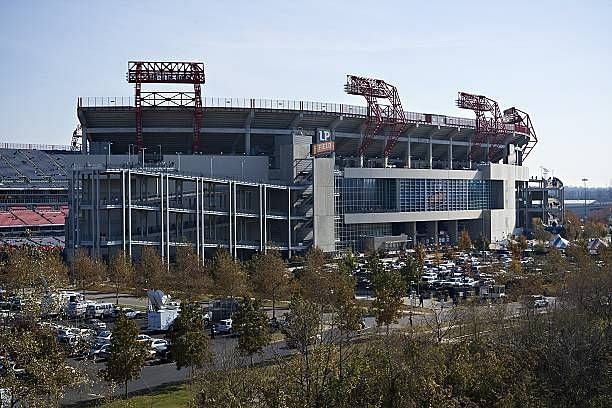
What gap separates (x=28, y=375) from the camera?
11391mm

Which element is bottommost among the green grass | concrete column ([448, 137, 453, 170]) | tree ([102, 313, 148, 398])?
the green grass

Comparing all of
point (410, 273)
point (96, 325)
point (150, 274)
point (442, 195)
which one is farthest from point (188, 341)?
point (442, 195)

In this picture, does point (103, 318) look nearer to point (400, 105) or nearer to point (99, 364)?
point (99, 364)

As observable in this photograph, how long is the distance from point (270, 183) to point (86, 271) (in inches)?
645

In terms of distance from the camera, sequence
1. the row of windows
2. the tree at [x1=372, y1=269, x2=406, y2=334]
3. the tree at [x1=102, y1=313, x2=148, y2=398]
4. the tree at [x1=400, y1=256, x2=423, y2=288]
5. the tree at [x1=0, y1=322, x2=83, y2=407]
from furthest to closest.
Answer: the row of windows < the tree at [x1=400, y1=256, x2=423, y2=288] < the tree at [x1=372, y1=269, x2=406, y2=334] < the tree at [x1=102, y1=313, x2=148, y2=398] < the tree at [x1=0, y1=322, x2=83, y2=407]

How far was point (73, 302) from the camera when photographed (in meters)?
27.5

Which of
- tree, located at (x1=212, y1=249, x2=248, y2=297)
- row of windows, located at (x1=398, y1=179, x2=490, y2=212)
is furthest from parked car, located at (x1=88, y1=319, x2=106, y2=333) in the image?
row of windows, located at (x1=398, y1=179, x2=490, y2=212)

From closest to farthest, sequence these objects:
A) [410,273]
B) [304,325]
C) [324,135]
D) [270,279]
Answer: [304,325], [270,279], [410,273], [324,135]

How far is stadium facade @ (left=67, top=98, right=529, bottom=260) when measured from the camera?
39.3 m

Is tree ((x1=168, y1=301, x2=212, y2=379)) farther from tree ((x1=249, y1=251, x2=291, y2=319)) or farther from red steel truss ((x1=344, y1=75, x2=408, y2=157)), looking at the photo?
red steel truss ((x1=344, y1=75, x2=408, y2=157))

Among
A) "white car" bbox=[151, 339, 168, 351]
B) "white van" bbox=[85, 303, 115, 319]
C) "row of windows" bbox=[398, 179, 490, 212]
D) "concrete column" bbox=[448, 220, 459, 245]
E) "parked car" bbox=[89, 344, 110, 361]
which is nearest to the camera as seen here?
"parked car" bbox=[89, 344, 110, 361]

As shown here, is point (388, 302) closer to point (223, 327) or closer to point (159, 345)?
point (223, 327)

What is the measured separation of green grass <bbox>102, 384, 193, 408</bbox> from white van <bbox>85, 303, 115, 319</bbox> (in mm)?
10660

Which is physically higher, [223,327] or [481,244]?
[481,244]
